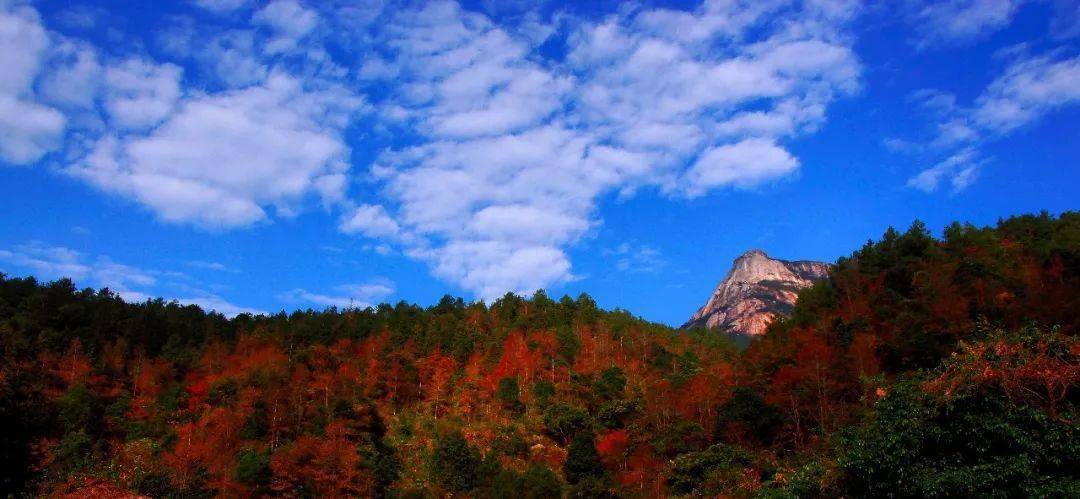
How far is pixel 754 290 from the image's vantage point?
14512 cm

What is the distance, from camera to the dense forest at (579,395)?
Answer: 1648 cm

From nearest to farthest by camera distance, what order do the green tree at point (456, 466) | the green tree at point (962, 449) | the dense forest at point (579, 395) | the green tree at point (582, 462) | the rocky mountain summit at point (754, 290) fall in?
the green tree at point (962, 449) < the dense forest at point (579, 395) < the green tree at point (582, 462) < the green tree at point (456, 466) < the rocky mountain summit at point (754, 290)

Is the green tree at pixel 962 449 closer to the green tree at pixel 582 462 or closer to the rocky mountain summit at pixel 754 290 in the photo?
the green tree at pixel 582 462

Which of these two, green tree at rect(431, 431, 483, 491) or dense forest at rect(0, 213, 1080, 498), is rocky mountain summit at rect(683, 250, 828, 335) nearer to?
dense forest at rect(0, 213, 1080, 498)

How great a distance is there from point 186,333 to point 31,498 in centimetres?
6024

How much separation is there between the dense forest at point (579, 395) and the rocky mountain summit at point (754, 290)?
A: 59.7 meters

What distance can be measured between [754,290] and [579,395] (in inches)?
3685

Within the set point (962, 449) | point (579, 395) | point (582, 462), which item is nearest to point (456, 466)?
point (582, 462)

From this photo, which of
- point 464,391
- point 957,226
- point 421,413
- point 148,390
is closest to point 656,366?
point 464,391

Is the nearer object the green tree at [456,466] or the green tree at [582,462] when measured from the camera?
the green tree at [582,462]

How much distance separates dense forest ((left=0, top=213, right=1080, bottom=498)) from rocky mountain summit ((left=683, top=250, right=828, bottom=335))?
196 feet

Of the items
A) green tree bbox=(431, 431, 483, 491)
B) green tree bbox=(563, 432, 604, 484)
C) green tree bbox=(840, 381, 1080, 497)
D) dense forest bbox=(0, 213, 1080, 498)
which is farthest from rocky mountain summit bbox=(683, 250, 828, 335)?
green tree bbox=(840, 381, 1080, 497)

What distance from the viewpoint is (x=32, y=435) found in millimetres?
18938

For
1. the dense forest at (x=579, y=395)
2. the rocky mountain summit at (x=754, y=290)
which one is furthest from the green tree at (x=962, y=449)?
the rocky mountain summit at (x=754, y=290)
